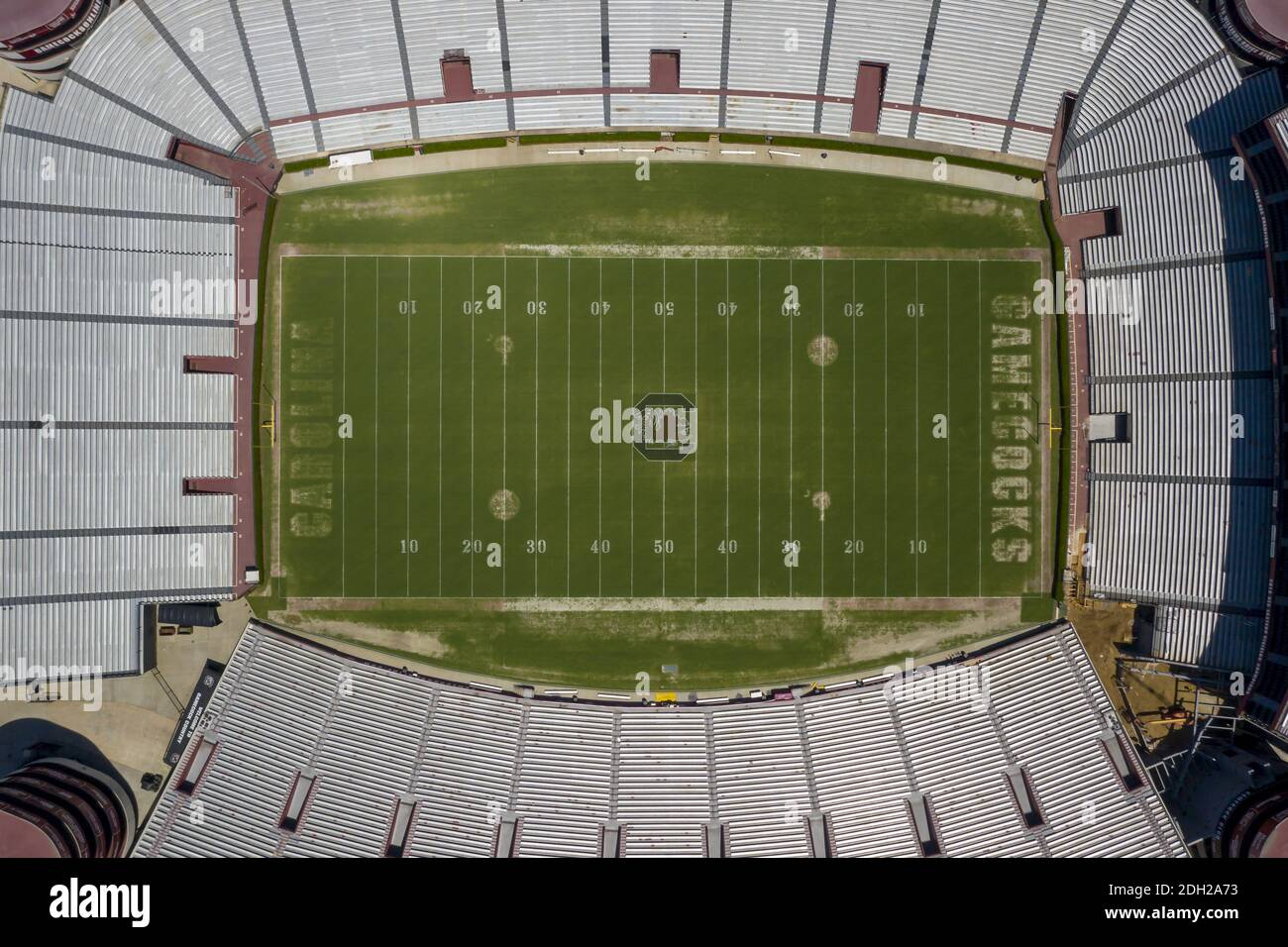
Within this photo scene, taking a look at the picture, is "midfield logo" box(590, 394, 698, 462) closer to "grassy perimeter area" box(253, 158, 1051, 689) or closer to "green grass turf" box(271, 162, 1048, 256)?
"grassy perimeter area" box(253, 158, 1051, 689)

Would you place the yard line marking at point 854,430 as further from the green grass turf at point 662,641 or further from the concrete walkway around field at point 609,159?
the concrete walkway around field at point 609,159

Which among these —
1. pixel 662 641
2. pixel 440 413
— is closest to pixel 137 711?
pixel 440 413

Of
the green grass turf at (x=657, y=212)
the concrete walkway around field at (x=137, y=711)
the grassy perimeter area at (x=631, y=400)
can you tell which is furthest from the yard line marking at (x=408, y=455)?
the concrete walkway around field at (x=137, y=711)

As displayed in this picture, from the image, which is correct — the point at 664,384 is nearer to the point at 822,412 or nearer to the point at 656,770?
the point at 822,412

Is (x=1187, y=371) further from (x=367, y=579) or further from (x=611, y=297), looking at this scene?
(x=367, y=579)

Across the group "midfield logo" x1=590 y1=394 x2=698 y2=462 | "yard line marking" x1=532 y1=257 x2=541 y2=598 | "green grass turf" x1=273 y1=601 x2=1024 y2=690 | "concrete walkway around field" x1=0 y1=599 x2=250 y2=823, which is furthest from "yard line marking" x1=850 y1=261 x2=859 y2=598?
"concrete walkway around field" x1=0 y1=599 x2=250 y2=823

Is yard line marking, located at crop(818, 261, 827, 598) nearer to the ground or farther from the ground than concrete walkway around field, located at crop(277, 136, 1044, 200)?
nearer to the ground

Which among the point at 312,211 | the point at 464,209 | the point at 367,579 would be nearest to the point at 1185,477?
the point at 464,209
